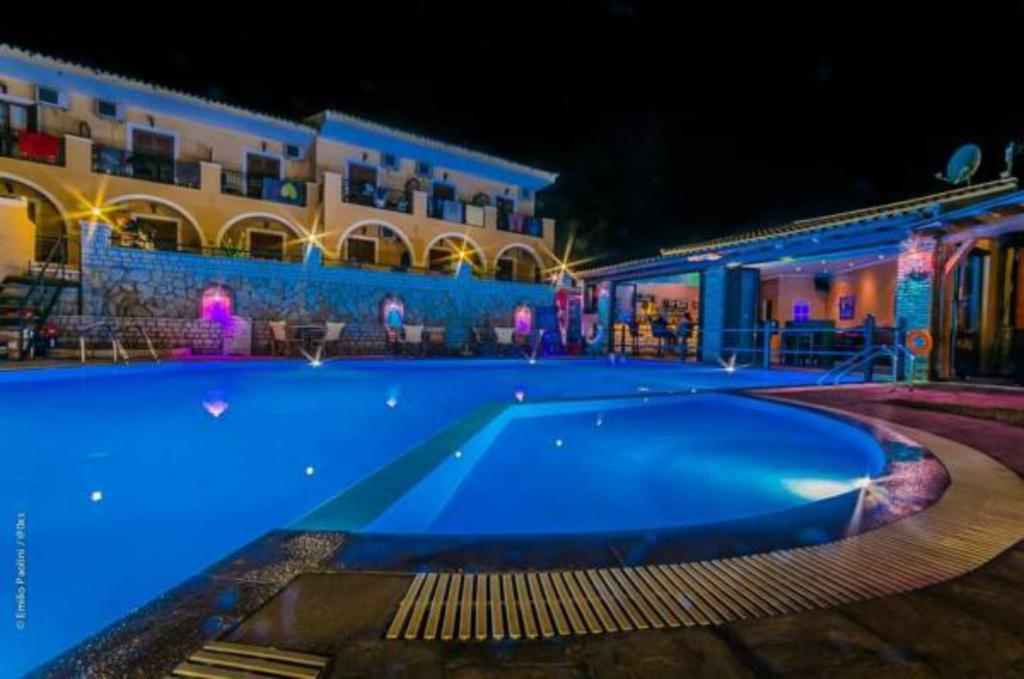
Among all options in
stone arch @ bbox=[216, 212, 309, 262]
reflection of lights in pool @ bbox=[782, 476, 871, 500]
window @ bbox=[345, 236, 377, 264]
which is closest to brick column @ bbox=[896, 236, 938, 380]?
reflection of lights in pool @ bbox=[782, 476, 871, 500]

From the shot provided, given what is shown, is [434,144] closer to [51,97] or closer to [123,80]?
[123,80]

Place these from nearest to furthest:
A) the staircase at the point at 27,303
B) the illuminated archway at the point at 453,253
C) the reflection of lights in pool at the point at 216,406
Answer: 1. the reflection of lights in pool at the point at 216,406
2. the staircase at the point at 27,303
3. the illuminated archway at the point at 453,253

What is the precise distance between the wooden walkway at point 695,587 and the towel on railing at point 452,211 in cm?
1992

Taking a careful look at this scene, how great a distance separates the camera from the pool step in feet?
3.79

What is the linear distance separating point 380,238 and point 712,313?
12386mm

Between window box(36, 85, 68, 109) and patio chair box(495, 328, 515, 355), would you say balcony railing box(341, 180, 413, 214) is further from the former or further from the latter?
window box(36, 85, 68, 109)

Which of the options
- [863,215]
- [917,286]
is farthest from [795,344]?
[917,286]

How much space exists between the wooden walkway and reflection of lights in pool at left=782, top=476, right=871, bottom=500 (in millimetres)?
1300

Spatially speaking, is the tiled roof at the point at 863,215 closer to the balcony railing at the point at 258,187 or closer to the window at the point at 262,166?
the balcony railing at the point at 258,187

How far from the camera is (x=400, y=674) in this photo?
115 cm

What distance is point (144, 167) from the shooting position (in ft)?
51.9

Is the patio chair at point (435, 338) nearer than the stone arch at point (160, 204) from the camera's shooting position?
No

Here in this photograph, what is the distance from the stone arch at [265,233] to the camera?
1734cm

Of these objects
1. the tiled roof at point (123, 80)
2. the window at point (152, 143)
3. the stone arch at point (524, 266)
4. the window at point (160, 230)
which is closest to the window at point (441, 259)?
the stone arch at point (524, 266)
